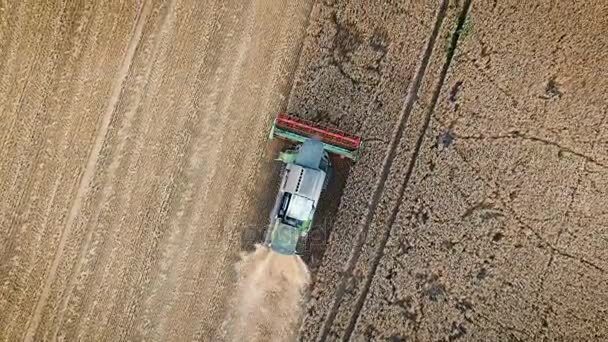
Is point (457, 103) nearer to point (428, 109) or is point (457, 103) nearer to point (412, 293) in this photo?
point (428, 109)

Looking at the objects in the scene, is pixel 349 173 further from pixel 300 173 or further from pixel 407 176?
pixel 300 173

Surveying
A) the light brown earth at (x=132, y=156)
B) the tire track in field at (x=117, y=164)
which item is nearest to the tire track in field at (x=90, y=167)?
the light brown earth at (x=132, y=156)

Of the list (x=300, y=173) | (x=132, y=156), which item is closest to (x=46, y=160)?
(x=132, y=156)

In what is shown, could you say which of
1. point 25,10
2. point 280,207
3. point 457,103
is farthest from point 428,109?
point 25,10

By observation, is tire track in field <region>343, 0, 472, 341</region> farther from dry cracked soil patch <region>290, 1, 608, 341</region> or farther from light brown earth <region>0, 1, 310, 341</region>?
light brown earth <region>0, 1, 310, 341</region>

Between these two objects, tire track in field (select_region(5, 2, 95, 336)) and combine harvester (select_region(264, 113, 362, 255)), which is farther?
tire track in field (select_region(5, 2, 95, 336))

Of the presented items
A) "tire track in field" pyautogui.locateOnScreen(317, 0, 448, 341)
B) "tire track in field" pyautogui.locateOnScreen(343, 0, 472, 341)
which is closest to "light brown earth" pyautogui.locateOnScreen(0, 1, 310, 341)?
"tire track in field" pyautogui.locateOnScreen(317, 0, 448, 341)
